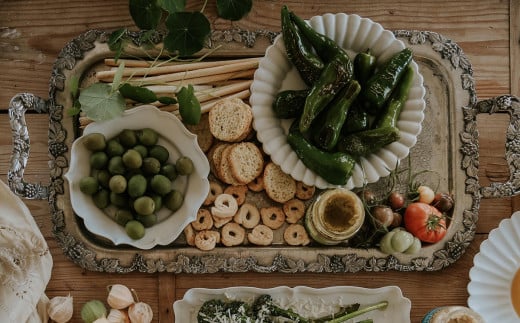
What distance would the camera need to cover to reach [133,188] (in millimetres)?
1500

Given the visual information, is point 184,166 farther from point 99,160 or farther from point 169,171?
point 99,160

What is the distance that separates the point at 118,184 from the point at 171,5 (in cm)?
46

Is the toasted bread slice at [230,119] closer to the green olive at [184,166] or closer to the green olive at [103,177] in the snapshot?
the green olive at [184,166]

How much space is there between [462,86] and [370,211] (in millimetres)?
426

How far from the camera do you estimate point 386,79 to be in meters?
1.52

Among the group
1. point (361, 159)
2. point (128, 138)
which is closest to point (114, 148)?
point (128, 138)

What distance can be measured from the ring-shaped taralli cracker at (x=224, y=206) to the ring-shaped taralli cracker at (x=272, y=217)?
3.1 inches

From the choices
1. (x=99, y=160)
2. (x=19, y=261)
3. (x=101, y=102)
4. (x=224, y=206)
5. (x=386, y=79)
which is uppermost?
(x=386, y=79)

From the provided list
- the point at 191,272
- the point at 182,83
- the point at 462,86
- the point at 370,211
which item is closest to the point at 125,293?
the point at 191,272

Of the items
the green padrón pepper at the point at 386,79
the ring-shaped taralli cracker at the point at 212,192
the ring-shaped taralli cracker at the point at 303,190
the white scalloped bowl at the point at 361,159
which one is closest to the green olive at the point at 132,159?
the ring-shaped taralli cracker at the point at 212,192

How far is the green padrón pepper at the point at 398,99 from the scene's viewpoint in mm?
1531

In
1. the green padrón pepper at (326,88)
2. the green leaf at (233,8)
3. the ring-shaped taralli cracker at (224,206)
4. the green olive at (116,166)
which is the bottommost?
the ring-shaped taralli cracker at (224,206)

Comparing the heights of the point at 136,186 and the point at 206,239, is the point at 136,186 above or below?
above

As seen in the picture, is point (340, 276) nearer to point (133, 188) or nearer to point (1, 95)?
point (133, 188)
